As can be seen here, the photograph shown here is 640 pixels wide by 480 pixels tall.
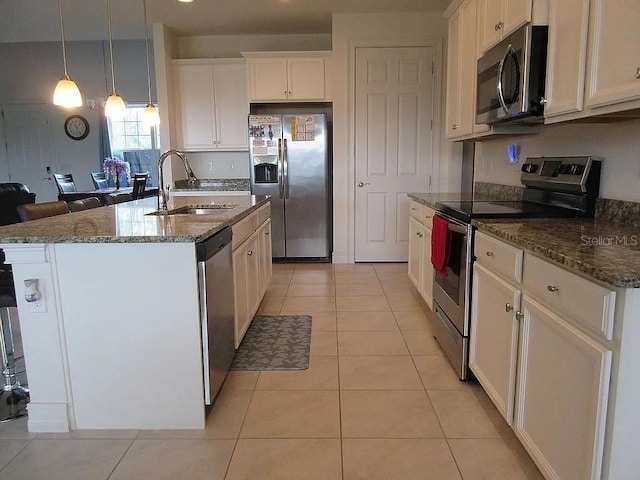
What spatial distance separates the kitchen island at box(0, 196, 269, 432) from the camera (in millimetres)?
1911

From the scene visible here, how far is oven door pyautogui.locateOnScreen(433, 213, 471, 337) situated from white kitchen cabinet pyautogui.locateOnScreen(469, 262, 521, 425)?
0.07 m

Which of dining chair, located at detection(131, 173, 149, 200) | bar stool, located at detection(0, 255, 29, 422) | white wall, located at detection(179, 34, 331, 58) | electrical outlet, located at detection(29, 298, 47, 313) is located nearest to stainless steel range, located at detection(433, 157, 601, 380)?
electrical outlet, located at detection(29, 298, 47, 313)

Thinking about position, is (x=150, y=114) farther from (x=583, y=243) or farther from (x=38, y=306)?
(x=583, y=243)

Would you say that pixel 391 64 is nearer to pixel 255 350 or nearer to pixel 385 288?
pixel 385 288

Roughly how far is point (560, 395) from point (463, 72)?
8.18ft

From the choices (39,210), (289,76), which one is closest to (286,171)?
(289,76)

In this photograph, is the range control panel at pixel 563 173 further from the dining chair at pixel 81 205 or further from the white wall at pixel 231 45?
the white wall at pixel 231 45

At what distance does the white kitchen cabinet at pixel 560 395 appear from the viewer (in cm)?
122

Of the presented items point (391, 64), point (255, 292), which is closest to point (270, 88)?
point (391, 64)

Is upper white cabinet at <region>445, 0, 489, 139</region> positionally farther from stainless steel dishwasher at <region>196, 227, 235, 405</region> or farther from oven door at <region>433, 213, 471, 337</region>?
stainless steel dishwasher at <region>196, 227, 235, 405</region>

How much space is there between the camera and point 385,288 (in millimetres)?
Result: 4195

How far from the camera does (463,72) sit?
3244 millimetres

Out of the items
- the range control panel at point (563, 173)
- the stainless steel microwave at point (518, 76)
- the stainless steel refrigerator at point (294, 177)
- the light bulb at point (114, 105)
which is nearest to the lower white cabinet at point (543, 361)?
the range control panel at point (563, 173)

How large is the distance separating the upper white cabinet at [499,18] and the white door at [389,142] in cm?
212
